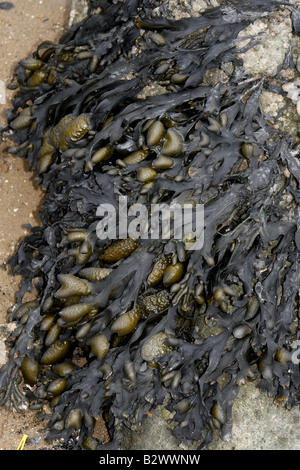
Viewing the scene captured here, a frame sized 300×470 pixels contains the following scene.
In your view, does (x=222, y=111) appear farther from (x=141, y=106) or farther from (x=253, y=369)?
(x=253, y=369)

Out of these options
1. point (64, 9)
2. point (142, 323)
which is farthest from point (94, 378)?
point (64, 9)

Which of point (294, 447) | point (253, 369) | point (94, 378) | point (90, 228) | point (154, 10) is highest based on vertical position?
point (154, 10)

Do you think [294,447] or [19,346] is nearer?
[294,447]

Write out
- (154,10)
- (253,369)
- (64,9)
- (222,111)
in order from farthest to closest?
(64,9) → (154,10) → (222,111) → (253,369)

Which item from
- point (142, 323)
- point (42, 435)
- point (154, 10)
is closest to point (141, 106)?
point (154, 10)

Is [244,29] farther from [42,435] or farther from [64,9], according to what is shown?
[42,435]

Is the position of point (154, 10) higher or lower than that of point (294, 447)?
higher

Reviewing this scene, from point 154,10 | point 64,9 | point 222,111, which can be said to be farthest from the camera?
point 64,9
